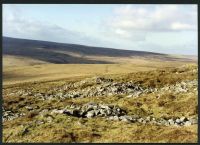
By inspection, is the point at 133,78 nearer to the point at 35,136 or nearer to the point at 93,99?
the point at 93,99

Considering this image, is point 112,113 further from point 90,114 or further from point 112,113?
point 90,114

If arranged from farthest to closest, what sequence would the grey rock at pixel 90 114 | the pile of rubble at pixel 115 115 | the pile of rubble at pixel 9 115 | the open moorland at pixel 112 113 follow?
the pile of rubble at pixel 9 115 < the grey rock at pixel 90 114 < the pile of rubble at pixel 115 115 < the open moorland at pixel 112 113

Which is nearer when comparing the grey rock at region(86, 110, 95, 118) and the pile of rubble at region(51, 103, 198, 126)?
the pile of rubble at region(51, 103, 198, 126)

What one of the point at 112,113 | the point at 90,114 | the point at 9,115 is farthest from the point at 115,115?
the point at 9,115

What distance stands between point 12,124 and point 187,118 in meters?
12.6

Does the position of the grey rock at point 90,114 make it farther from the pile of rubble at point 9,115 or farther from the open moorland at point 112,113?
the pile of rubble at point 9,115

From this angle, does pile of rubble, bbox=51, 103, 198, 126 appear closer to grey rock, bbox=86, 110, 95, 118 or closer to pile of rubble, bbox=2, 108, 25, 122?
grey rock, bbox=86, 110, 95, 118

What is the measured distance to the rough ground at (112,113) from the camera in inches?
1001

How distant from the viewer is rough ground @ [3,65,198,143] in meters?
25.4

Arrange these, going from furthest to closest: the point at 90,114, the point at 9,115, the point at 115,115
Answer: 1. the point at 9,115
2. the point at 115,115
3. the point at 90,114

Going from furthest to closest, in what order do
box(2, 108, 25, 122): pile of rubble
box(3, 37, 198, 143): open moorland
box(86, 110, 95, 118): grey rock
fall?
box(2, 108, 25, 122): pile of rubble < box(86, 110, 95, 118): grey rock < box(3, 37, 198, 143): open moorland

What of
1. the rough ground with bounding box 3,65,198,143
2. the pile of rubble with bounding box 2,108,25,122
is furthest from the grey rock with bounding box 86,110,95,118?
the pile of rubble with bounding box 2,108,25,122

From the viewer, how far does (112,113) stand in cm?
3197

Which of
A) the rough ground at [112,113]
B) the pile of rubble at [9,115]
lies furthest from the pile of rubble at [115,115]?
the pile of rubble at [9,115]
